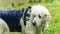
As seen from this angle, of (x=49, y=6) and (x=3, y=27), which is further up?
(x=49, y=6)

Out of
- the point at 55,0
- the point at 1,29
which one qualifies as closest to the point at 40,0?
the point at 55,0

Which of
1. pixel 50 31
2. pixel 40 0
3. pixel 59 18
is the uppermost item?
pixel 40 0

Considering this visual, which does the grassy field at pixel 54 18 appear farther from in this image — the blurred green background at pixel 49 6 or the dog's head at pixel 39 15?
the dog's head at pixel 39 15

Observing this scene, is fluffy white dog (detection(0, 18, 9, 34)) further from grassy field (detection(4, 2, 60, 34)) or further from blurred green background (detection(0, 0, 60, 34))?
grassy field (detection(4, 2, 60, 34))

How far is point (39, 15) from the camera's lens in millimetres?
1353

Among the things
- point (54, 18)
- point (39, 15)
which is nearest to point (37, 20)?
point (39, 15)

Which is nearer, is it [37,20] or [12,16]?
[37,20]

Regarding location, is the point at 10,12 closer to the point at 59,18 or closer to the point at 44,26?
the point at 44,26

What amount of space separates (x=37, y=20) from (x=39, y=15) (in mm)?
40

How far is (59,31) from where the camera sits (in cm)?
149

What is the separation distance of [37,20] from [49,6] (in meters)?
0.22

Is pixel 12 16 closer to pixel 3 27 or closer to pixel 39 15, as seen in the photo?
pixel 3 27

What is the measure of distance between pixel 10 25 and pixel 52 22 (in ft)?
1.11

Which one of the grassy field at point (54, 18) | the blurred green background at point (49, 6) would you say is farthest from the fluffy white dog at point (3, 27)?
the grassy field at point (54, 18)
